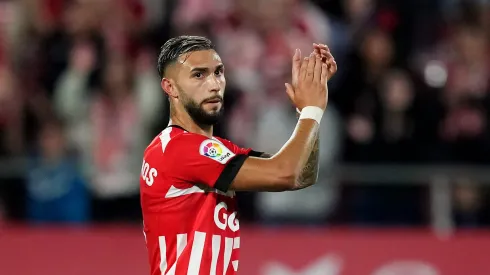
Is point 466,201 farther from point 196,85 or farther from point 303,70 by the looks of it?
point 196,85

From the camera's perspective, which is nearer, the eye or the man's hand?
the man's hand

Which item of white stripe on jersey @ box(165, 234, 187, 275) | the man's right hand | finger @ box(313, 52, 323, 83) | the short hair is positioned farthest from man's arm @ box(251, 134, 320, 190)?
the short hair

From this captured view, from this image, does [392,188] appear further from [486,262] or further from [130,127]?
[130,127]

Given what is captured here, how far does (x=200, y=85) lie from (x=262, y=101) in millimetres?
4911

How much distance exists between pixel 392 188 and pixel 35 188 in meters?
3.48

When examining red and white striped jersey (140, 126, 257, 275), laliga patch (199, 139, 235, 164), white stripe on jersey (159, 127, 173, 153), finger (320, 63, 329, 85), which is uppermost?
finger (320, 63, 329, 85)

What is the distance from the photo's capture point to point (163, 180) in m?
4.97

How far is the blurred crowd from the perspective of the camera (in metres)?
9.70

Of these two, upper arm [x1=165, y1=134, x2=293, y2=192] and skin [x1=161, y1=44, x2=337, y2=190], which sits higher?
skin [x1=161, y1=44, x2=337, y2=190]

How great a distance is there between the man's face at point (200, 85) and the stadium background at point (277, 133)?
14.0 ft

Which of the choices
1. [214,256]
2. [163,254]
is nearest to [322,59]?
[214,256]

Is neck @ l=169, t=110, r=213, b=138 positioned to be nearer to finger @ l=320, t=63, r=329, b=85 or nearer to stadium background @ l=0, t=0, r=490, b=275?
finger @ l=320, t=63, r=329, b=85

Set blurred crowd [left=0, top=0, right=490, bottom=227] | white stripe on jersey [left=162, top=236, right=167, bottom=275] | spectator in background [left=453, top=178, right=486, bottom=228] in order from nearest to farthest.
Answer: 1. white stripe on jersey [left=162, top=236, right=167, bottom=275]
2. spectator in background [left=453, top=178, right=486, bottom=228]
3. blurred crowd [left=0, top=0, right=490, bottom=227]

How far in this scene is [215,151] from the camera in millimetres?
4895
